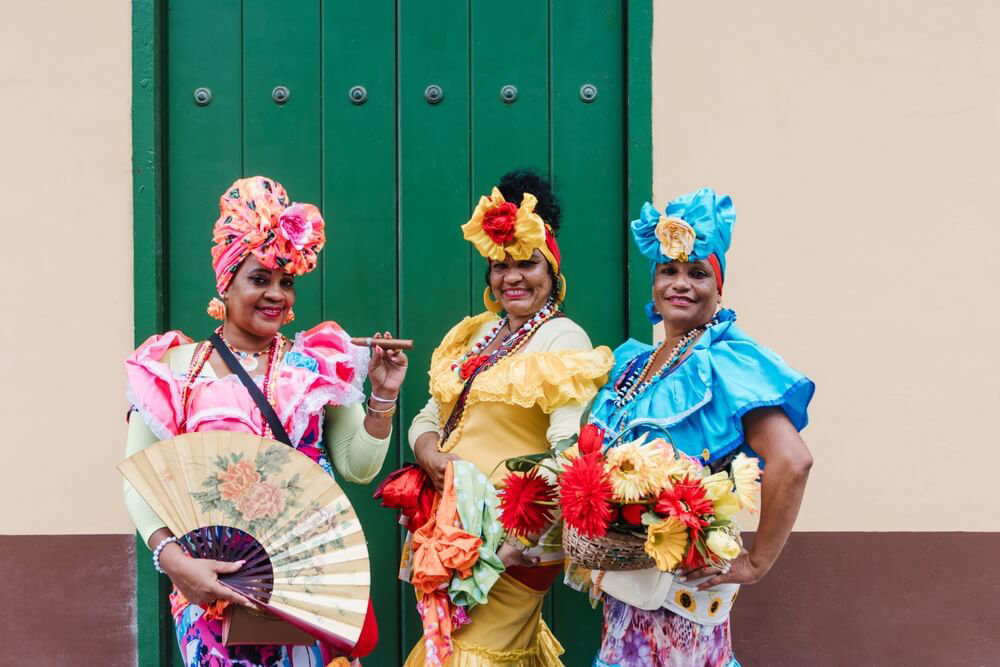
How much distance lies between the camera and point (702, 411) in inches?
109

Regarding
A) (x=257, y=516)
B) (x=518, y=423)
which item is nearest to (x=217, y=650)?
(x=257, y=516)

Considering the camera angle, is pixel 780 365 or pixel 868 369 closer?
pixel 780 365

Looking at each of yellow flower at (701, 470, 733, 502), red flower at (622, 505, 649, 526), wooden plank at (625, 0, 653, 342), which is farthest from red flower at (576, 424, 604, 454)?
wooden plank at (625, 0, 653, 342)

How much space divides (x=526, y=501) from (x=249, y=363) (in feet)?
3.14

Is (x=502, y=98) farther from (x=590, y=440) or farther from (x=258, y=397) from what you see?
(x=590, y=440)

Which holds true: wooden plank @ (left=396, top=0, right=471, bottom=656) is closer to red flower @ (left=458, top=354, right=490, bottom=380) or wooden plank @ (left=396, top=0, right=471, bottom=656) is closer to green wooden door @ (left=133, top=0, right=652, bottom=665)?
green wooden door @ (left=133, top=0, right=652, bottom=665)

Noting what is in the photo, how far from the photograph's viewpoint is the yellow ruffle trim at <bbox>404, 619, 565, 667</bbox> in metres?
3.19

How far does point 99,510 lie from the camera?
394cm

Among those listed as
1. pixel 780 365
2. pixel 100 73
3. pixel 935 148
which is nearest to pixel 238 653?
pixel 780 365

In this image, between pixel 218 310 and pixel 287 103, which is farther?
pixel 287 103

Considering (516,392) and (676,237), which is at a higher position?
(676,237)

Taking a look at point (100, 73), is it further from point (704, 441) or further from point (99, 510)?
point (704, 441)

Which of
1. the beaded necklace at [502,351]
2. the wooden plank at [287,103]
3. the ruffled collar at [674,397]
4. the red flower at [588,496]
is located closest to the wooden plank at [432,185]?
the wooden plank at [287,103]

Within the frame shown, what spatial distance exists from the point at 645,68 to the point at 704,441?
176 cm
